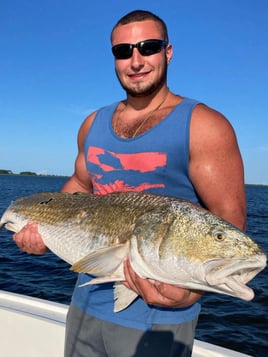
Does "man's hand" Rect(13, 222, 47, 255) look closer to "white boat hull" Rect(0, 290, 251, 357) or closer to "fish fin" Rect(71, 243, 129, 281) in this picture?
"fish fin" Rect(71, 243, 129, 281)

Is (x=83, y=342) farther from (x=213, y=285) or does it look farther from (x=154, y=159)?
(x=154, y=159)

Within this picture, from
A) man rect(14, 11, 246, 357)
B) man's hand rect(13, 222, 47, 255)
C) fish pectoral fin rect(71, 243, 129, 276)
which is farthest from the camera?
man's hand rect(13, 222, 47, 255)

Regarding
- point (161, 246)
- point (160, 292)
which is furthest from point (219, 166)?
point (160, 292)

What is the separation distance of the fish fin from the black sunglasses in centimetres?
169

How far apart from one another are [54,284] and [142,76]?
10.8m

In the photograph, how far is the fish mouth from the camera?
2.30m

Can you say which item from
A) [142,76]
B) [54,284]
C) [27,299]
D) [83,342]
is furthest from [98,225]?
[54,284]

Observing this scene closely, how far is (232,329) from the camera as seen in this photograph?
9.66 m

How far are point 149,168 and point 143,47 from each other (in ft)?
3.59

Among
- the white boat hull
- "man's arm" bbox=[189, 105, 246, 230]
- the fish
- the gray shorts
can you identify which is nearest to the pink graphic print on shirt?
the fish

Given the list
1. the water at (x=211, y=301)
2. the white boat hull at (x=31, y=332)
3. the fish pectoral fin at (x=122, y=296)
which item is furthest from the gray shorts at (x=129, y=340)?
the water at (x=211, y=301)

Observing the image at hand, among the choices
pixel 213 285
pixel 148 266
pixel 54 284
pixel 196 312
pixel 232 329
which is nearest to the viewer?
pixel 213 285

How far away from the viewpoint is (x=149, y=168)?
2994mm

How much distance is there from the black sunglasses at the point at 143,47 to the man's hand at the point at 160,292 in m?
1.80
